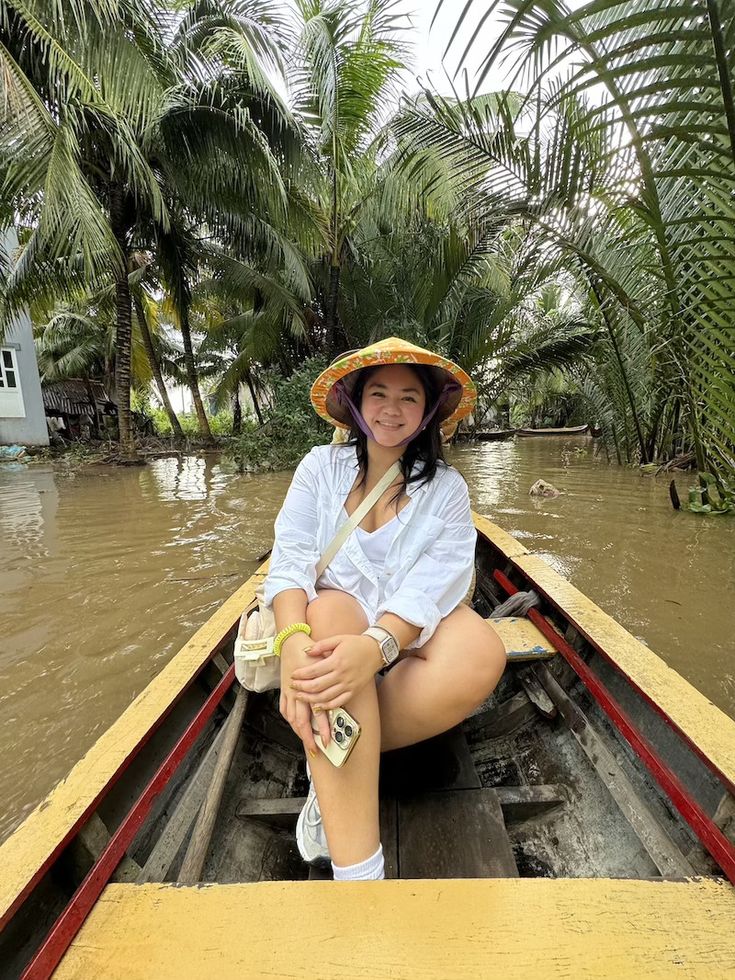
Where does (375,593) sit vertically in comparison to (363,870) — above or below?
above

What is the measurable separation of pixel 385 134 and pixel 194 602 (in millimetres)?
6748

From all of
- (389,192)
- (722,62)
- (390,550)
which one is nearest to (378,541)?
(390,550)

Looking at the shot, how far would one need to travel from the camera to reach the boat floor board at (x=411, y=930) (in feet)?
2.33

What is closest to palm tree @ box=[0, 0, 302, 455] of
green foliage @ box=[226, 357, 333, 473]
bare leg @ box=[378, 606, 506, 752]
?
green foliage @ box=[226, 357, 333, 473]

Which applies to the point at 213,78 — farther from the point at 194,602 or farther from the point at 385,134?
the point at 194,602

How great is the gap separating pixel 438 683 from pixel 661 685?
24.6 inches

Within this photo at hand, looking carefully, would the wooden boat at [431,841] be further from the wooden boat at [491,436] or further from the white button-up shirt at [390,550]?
the wooden boat at [491,436]

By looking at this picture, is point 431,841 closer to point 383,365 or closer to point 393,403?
point 393,403

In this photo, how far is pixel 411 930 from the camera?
0.76 m

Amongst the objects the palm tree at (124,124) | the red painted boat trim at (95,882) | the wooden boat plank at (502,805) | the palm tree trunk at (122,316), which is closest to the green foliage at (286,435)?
the palm tree trunk at (122,316)

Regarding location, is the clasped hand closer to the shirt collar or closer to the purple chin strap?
the shirt collar

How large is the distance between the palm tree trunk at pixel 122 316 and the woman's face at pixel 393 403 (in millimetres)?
8334

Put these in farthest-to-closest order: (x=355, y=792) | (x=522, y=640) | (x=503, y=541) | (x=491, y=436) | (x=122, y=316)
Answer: (x=491, y=436)
(x=122, y=316)
(x=503, y=541)
(x=522, y=640)
(x=355, y=792)

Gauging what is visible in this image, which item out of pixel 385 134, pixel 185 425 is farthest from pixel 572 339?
pixel 185 425
